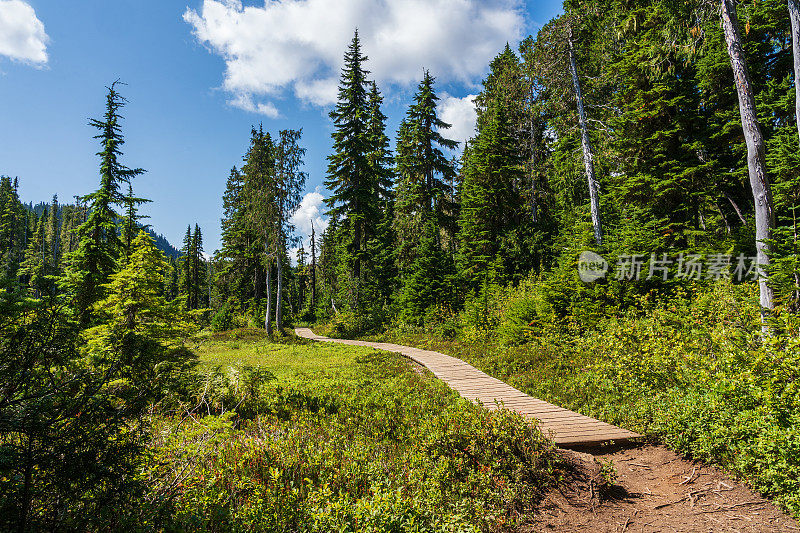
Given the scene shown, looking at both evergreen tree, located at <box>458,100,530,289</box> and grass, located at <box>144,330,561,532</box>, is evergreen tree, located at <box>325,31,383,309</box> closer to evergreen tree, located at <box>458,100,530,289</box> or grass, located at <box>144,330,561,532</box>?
evergreen tree, located at <box>458,100,530,289</box>

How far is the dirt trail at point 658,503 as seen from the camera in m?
4.16

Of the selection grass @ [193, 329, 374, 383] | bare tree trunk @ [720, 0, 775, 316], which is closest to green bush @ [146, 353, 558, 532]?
grass @ [193, 329, 374, 383]

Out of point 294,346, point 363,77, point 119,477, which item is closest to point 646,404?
point 119,477

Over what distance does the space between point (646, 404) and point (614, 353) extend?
2.38 metres

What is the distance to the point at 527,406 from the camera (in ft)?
24.9

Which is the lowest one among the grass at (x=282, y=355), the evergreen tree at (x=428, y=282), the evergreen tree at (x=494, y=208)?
the grass at (x=282, y=355)

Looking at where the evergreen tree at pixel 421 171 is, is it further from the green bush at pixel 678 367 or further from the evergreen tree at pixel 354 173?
the green bush at pixel 678 367

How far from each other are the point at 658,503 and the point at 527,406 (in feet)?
9.94

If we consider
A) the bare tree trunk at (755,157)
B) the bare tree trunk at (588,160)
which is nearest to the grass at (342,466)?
the bare tree trunk at (755,157)

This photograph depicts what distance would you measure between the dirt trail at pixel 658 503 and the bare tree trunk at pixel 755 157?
18.6 ft

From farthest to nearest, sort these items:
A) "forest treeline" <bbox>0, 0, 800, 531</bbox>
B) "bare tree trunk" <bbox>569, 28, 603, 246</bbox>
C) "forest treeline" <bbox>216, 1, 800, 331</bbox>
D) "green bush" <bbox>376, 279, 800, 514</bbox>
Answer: "bare tree trunk" <bbox>569, 28, 603, 246</bbox> → "forest treeline" <bbox>216, 1, 800, 331</bbox> → "green bush" <bbox>376, 279, 800, 514</bbox> → "forest treeline" <bbox>0, 0, 800, 531</bbox>

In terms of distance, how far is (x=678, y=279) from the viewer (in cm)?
1196

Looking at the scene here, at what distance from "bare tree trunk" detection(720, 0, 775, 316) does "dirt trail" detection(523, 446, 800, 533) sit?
5675mm

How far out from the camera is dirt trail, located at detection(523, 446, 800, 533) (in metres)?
4.16
